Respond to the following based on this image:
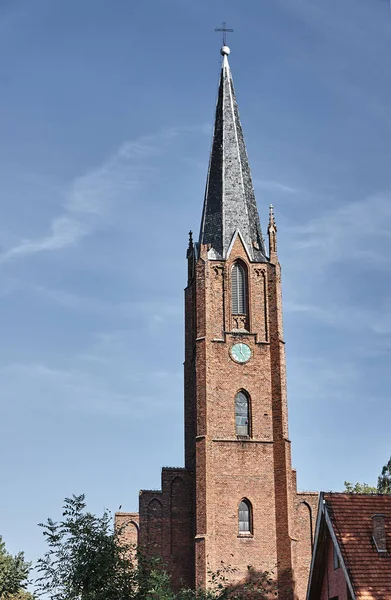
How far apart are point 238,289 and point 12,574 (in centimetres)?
1800

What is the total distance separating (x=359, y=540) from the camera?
26.0m

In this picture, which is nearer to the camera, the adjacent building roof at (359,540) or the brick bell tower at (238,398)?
the adjacent building roof at (359,540)

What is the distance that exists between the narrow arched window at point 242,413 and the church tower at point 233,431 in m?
0.05

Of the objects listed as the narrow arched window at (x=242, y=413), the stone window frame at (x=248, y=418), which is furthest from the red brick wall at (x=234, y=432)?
the narrow arched window at (x=242, y=413)

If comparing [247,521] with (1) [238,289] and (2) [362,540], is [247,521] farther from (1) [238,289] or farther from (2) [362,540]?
(2) [362,540]

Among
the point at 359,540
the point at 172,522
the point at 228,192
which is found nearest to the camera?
the point at 359,540

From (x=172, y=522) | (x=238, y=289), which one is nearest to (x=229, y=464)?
(x=172, y=522)

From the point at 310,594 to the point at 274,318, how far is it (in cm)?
2303

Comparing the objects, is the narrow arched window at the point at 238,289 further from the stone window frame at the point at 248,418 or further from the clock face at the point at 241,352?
the stone window frame at the point at 248,418

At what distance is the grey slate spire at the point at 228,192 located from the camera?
52.6 meters

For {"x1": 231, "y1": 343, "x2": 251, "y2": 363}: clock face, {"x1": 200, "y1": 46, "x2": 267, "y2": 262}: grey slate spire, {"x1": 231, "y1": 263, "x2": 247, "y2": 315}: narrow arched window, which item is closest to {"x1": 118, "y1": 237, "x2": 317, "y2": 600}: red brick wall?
{"x1": 231, "y1": 343, "x2": 251, "y2": 363}: clock face

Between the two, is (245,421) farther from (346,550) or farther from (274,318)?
(346,550)

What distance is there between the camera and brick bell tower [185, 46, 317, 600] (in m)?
45.5

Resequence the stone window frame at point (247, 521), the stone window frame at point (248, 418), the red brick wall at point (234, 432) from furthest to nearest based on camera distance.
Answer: the stone window frame at point (248, 418) < the stone window frame at point (247, 521) < the red brick wall at point (234, 432)
